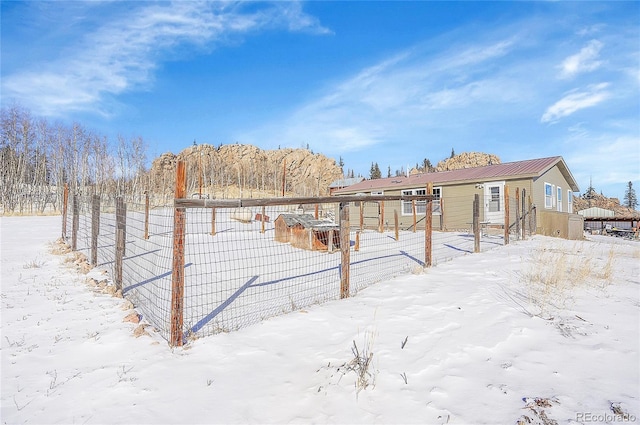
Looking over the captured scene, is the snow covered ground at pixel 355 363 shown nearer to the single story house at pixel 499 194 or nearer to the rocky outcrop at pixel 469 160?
the single story house at pixel 499 194

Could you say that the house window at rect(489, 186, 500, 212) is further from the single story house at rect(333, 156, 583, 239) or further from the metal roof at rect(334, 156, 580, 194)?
the metal roof at rect(334, 156, 580, 194)

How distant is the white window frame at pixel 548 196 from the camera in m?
17.3

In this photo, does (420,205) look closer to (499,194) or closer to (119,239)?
(499,194)

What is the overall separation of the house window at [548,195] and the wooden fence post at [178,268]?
19.3m

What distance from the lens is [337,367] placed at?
9.19 feet

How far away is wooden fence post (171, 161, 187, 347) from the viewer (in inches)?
131

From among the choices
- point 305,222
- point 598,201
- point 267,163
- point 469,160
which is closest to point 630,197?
point 598,201

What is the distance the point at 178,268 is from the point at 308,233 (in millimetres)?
7516

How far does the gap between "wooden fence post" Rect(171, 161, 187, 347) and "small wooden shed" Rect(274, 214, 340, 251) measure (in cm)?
717

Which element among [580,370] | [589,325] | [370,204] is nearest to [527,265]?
[589,325]

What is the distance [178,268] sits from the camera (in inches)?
135

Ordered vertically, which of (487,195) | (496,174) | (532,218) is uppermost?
(496,174)

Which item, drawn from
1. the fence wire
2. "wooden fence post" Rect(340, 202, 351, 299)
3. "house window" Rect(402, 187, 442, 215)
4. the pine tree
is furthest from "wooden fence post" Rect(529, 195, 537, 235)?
A: the pine tree
